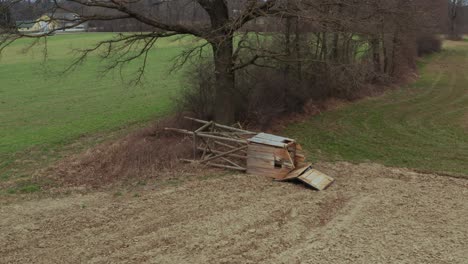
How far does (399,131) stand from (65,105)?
19496 mm

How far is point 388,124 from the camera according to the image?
17.7 metres

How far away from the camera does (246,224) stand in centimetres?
766

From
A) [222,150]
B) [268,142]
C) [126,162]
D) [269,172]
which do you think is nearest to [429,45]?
[222,150]

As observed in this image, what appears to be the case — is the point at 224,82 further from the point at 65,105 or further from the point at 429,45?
the point at 429,45

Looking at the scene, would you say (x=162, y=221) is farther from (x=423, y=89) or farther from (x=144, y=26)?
(x=423, y=89)

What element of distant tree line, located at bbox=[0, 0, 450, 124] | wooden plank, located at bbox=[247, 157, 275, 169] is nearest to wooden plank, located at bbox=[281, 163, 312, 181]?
wooden plank, located at bbox=[247, 157, 275, 169]

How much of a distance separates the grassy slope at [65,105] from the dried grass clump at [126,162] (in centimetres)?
300

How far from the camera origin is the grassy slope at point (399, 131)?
42.7ft

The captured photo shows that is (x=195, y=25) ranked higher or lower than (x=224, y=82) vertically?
higher

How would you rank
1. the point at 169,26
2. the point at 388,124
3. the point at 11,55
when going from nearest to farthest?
1. the point at 169,26
2. the point at 388,124
3. the point at 11,55

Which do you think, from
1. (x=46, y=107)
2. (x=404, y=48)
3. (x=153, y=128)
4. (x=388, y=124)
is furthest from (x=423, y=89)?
(x=46, y=107)

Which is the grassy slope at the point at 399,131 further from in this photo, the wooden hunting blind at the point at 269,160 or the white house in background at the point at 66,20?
the white house in background at the point at 66,20

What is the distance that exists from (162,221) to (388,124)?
1255 cm

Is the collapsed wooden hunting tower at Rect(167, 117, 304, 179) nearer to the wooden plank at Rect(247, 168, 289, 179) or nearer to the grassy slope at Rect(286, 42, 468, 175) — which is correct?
the wooden plank at Rect(247, 168, 289, 179)
